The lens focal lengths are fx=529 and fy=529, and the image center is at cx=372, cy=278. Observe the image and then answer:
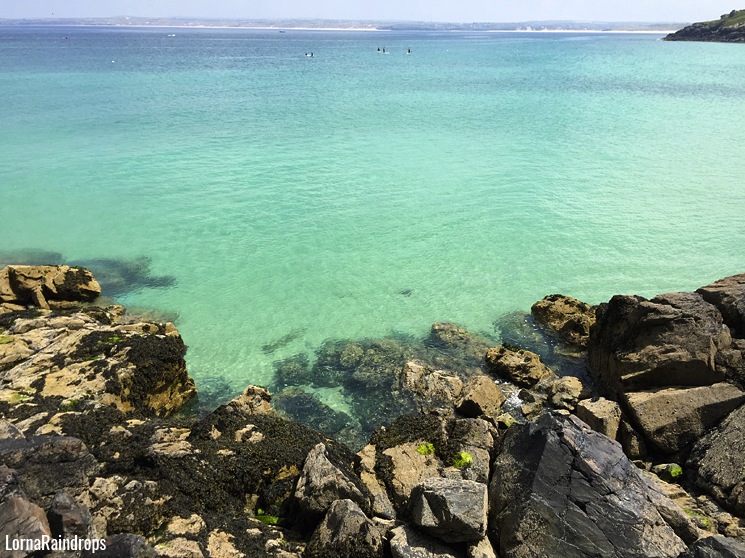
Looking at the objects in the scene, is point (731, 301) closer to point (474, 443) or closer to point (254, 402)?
point (474, 443)

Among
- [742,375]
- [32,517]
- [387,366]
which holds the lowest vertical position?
[387,366]

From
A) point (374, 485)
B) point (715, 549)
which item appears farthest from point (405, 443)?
point (715, 549)

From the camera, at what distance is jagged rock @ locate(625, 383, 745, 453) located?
31.0 ft

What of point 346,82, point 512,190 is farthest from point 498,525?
point 346,82

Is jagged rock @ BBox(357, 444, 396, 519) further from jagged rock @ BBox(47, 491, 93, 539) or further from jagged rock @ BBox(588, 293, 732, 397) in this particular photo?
jagged rock @ BBox(588, 293, 732, 397)

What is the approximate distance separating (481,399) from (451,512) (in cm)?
464

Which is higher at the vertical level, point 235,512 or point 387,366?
point 235,512

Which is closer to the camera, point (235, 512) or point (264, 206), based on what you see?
point (235, 512)

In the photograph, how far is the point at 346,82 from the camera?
62219mm

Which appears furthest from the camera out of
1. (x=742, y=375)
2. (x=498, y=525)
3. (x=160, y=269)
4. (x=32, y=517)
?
(x=160, y=269)

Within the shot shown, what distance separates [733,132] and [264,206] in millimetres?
32159

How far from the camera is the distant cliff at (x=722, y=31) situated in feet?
374

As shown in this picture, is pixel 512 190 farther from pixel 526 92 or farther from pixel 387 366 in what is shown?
pixel 526 92

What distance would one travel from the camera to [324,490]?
7.04 meters
